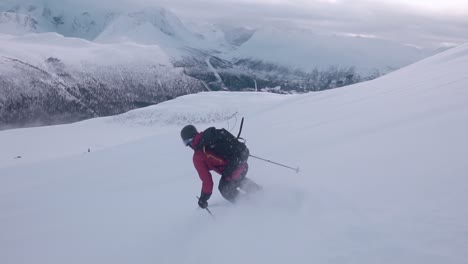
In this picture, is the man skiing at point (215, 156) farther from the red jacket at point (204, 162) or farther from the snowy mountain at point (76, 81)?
the snowy mountain at point (76, 81)

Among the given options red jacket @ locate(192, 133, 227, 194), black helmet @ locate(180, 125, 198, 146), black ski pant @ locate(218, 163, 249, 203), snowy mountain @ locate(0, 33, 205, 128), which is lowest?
snowy mountain @ locate(0, 33, 205, 128)

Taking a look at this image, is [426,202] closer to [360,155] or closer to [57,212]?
[360,155]

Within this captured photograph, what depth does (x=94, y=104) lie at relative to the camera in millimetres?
100938

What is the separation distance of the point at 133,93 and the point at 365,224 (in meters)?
115

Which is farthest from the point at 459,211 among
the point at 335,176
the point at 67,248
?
the point at 67,248

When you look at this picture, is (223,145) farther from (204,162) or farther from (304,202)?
(304,202)

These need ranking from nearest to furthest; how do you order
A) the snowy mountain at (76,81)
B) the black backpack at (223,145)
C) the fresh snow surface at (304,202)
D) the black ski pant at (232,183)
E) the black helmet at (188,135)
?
1. the fresh snow surface at (304,202)
2. the black backpack at (223,145)
3. the black helmet at (188,135)
4. the black ski pant at (232,183)
5. the snowy mountain at (76,81)

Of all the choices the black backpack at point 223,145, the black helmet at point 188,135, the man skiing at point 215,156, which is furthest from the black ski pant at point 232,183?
the black helmet at point 188,135

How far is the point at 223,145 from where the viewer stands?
637 centimetres

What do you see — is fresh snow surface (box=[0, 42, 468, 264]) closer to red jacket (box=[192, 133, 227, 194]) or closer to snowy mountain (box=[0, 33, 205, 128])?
red jacket (box=[192, 133, 227, 194])

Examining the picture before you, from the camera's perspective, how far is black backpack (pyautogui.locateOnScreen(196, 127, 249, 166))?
6.22 metres

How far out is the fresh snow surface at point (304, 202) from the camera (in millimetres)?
4477

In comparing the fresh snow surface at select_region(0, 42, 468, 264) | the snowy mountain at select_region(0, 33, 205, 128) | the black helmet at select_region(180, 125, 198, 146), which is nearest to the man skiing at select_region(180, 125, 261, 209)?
the black helmet at select_region(180, 125, 198, 146)

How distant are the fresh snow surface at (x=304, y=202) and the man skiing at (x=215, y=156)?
1.37ft
